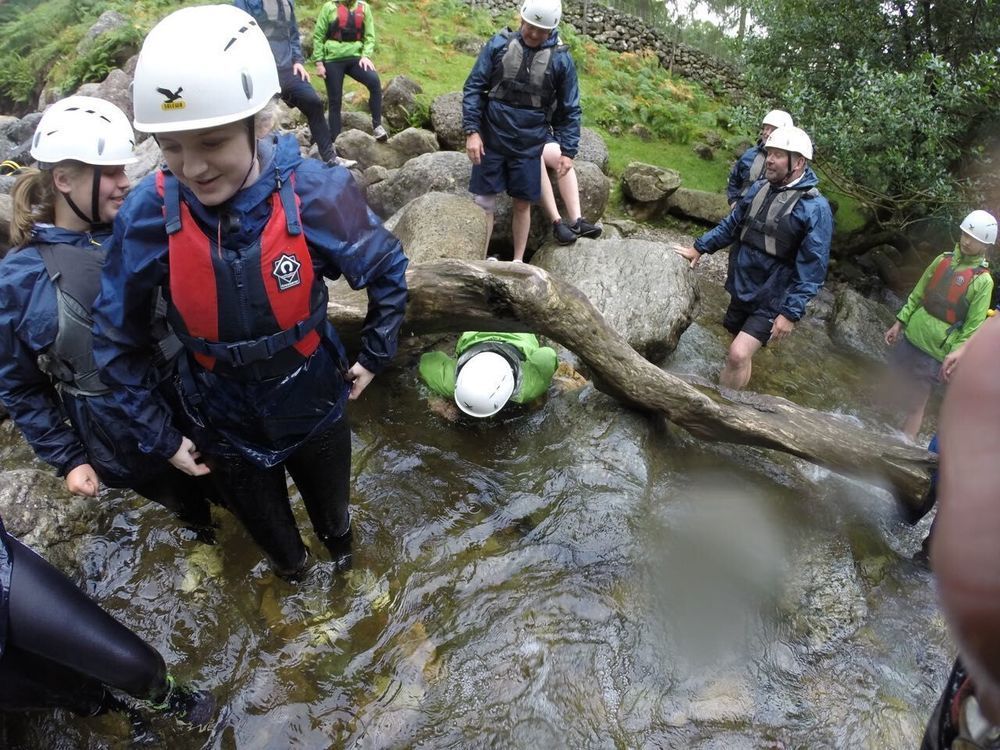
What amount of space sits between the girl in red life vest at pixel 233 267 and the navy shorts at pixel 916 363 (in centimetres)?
547

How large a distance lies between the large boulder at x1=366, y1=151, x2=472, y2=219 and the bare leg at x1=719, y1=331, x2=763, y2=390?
11.8 ft

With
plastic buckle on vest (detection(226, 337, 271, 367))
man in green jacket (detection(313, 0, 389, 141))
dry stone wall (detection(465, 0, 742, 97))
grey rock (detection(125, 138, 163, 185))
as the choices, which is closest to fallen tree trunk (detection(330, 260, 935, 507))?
plastic buckle on vest (detection(226, 337, 271, 367))

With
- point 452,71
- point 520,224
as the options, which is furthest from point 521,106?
point 452,71

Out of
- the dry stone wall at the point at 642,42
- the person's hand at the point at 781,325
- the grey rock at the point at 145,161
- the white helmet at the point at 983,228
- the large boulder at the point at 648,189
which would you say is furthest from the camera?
the dry stone wall at the point at 642,42

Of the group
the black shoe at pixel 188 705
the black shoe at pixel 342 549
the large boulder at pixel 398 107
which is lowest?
the black shoe at pixel 188 705

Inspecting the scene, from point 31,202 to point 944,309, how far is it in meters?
6.70

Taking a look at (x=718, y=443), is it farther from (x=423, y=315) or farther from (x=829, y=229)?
(x=423, y=315)

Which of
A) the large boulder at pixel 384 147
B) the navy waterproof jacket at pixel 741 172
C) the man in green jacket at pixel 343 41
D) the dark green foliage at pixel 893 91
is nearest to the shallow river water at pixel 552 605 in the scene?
the navy waterproof jacket at pixel 741 172

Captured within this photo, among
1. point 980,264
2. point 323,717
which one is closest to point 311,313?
point 323,717

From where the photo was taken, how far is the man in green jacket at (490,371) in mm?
4336

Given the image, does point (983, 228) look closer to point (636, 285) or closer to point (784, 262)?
point (784, 262)

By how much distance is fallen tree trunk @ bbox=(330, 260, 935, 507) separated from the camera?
4414 millimetres

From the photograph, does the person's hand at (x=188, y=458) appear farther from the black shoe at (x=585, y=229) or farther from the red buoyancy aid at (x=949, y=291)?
the red buoyancy aid at (x=949, y=291)

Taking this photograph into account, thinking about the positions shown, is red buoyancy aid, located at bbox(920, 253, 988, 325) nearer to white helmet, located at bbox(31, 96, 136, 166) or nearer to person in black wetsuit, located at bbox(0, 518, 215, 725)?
white helmet, located at bbox(31, 96, 136, 166)
